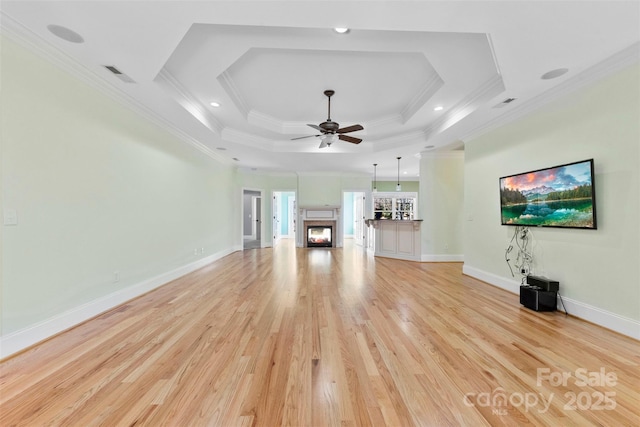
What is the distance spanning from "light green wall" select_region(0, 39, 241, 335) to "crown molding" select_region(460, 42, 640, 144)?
535cm

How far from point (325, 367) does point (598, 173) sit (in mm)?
3402

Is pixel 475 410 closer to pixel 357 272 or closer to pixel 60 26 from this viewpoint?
pixel 357 272

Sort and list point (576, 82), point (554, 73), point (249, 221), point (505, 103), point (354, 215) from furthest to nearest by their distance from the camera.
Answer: point (249, 221) → point (354, 215) → point (505, 103) → point (576, 82) → point (554, 73)

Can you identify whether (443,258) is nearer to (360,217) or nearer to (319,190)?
(360,217)

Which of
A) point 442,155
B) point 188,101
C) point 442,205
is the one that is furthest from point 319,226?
point 188,101

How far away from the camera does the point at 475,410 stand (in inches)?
60.1

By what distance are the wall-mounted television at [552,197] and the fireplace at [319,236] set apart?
6.00 metres

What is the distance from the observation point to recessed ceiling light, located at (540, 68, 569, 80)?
268 centimetres

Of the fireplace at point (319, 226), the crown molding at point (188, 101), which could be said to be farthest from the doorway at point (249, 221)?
the crown molding at point (188, 101)

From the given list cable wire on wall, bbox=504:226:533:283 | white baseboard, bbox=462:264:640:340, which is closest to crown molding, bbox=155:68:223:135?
cable wire on wall, bbox=504:226:533:283

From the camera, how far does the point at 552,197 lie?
3.17 m

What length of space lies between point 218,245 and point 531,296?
6.40 m

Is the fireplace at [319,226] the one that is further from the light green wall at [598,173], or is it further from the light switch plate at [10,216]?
the light switch plate at [10,216]

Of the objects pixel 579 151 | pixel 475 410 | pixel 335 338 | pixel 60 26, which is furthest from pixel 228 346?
pixel 579 151
